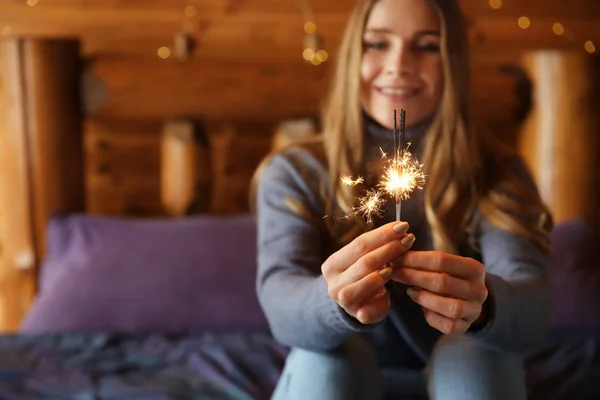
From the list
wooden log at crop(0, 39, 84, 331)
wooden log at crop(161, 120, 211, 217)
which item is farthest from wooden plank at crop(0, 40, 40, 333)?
wooden log at crop(161, 120, 211, 217)

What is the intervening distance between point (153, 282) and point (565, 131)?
116 centimetres

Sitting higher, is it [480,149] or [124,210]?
[480,149]

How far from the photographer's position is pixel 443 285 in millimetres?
646

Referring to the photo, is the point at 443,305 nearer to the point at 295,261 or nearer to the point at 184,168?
the point at 295,261

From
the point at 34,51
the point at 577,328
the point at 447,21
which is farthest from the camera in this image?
the point at 34,51

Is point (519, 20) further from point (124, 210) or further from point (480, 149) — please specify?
point (124, 210)

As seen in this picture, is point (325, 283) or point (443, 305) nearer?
point (443, 305)

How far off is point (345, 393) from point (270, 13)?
1.20m

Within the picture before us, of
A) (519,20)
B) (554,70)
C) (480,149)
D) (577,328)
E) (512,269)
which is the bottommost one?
(577,328)

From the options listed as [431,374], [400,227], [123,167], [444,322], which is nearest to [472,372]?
[431,374]

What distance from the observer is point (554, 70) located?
179cm

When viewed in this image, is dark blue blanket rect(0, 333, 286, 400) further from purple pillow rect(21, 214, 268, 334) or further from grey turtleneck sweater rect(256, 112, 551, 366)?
grey turtleneck sweater rect(256, 112, 551, 366)

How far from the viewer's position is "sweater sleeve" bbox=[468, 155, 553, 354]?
0.78 metres

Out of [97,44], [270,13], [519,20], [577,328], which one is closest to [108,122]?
[97,44]
